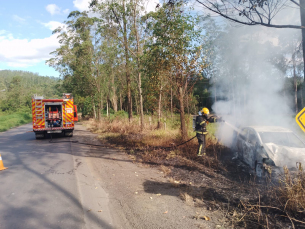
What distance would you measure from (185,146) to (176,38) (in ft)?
13.1

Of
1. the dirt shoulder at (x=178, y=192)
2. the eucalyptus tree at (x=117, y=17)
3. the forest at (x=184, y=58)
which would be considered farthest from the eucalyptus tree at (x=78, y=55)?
the dirt shoulder at (x=178, y=192)

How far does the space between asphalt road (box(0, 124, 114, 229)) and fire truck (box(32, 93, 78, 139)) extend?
21.2ft

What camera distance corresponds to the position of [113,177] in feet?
20.1

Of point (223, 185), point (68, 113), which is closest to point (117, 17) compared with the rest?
point (68, 113)

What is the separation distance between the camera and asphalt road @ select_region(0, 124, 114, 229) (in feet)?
12.1

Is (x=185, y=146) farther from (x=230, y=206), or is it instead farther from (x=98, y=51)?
(x=98, y=51)

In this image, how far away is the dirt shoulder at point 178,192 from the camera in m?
3.61

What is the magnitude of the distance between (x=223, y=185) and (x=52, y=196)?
3.61 metres

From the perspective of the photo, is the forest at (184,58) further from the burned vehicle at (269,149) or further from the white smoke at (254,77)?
the burned vehicle at (269,149)

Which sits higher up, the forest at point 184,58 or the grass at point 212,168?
the forest at point 184,58

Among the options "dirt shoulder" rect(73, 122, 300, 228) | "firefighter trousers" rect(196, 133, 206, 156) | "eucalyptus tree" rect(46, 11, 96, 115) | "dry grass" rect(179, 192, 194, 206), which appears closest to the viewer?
"dirt shoulder" rect(73, 122, 300, 228)

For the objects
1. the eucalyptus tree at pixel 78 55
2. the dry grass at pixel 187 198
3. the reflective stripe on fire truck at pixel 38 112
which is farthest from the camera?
the eucalyptus tree at pixel 78 55

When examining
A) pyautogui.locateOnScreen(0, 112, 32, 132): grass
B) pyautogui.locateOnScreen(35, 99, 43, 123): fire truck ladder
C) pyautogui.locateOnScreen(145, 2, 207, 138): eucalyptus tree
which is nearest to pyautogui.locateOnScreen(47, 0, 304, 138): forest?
pyautogui.locateOnScreen(145, 2, 207, 138): eucalyptus tree

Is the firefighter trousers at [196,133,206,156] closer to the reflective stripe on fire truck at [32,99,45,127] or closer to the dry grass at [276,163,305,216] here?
the dry grass at [276,163,305,216]
